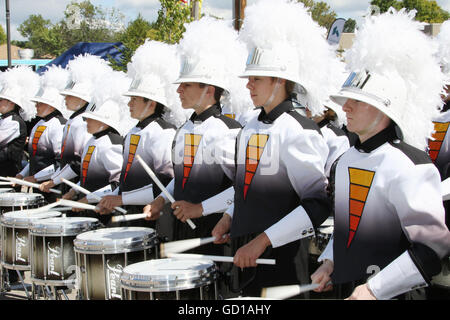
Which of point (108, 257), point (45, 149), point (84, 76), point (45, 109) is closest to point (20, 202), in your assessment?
point (45, 149)

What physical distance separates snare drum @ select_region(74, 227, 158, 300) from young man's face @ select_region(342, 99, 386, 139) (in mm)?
1943

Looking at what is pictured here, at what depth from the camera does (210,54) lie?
4348 millimetres

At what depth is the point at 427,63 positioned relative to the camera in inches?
101

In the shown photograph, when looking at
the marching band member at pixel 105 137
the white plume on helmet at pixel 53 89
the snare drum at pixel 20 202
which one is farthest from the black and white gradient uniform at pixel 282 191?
the white plume on helmet at pixel 53 89

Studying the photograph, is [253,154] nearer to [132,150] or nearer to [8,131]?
[132,150]

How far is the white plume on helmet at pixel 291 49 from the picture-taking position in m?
3.27

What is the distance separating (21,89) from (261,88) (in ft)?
21.7

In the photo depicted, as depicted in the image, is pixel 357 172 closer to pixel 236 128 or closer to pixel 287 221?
pixel 287 221

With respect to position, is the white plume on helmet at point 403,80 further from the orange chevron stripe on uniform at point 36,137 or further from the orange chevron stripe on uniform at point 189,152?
the orange chevron stripe on uniform at point 36,137

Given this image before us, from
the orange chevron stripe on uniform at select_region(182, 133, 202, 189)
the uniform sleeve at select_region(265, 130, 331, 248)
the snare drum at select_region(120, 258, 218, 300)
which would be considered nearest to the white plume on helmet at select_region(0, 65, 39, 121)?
the orange chevron stripe on uniform at select_region(182, 133, 202, 189)

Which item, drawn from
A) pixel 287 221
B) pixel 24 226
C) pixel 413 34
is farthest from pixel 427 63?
pixel 24 226

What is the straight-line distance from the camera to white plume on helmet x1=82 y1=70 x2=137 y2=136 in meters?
5.81

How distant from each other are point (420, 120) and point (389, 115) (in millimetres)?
158

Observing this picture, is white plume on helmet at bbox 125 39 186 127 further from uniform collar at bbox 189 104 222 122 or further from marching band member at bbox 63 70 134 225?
uniform collar at bbox 189 104 222 122
